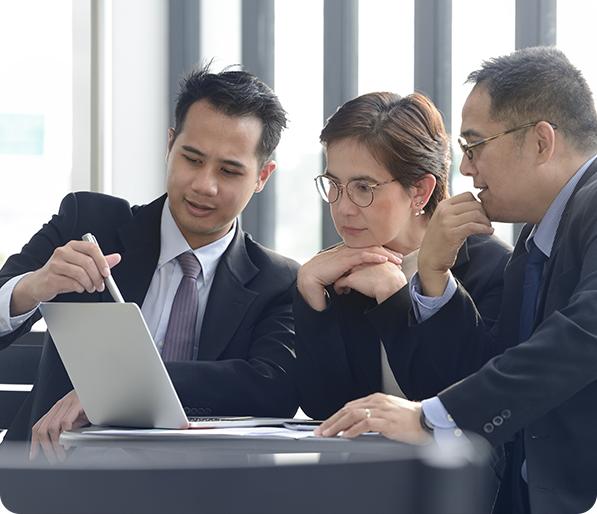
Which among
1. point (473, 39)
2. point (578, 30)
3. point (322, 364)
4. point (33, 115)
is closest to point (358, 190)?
point (322, 364)

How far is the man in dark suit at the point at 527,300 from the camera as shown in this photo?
101cm

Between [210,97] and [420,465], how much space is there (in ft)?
5.34

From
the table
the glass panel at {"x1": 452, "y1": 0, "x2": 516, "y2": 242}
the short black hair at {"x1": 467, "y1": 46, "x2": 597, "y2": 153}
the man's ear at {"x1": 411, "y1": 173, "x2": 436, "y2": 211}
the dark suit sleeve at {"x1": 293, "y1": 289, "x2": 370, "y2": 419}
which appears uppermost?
the glass panel at {"x1": 452, "y1": 0, "x2": 516, "y2": 242}

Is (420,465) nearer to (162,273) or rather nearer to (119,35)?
(162,273)

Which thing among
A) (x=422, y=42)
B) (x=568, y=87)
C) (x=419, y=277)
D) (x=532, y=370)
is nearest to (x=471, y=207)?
(x=419, y=277)

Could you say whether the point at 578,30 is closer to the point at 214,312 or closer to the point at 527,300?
the point at 527,300

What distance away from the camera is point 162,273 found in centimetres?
186

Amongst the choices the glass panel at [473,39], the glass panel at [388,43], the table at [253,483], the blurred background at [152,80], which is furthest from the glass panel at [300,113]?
the table at [253,483]

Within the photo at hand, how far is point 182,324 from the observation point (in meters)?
1.79

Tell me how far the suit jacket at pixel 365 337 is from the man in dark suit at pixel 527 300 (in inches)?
3.8

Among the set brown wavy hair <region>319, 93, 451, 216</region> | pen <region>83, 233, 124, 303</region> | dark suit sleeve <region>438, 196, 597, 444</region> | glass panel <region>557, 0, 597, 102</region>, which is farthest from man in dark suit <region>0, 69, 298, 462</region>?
glass panel <region>557, 0, 597, 102</region>

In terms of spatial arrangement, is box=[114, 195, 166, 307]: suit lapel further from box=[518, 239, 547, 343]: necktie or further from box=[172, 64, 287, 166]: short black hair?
box=[518, 239, 547, 343]: necktie

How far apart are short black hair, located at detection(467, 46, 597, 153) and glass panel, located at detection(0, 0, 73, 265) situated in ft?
7.81

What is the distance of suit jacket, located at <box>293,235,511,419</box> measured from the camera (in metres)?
1.55
